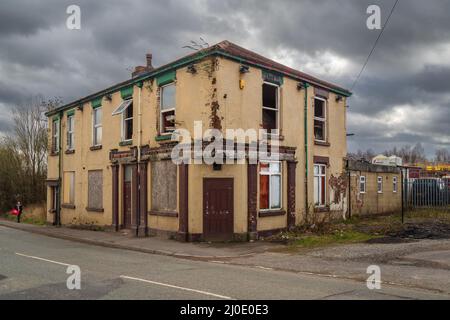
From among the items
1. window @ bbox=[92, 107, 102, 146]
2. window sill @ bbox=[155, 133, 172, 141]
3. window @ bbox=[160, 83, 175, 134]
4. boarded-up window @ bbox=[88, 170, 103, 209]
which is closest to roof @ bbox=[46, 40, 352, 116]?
window @ bbox=[160, 83, 175, 134]

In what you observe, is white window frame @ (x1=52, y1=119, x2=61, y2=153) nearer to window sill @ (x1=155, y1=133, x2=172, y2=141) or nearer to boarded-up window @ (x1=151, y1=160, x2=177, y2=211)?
boarded-up window @ (x1=151, y1=160, x2=177, y2=211)

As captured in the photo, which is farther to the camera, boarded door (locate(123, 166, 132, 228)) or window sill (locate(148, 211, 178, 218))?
boarded door (locate(123, 166, 132, 228))

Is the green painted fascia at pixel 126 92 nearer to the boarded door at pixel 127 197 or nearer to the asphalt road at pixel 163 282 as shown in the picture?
the boarded door at pixel 127 197

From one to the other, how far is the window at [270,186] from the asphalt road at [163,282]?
5550 millimetres

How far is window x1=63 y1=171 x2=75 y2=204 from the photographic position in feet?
83.4

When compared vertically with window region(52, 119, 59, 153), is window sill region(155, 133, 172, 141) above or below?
below

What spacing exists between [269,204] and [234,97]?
446 centimetres

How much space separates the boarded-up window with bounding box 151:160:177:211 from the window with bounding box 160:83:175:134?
1.37 meters

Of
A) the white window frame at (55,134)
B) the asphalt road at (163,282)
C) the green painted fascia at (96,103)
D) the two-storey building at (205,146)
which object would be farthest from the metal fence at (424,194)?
the white window frame at (55,134)

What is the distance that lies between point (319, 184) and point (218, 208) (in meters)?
6.52

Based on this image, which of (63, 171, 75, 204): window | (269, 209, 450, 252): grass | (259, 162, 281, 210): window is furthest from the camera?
(63, 171, 75, 204): window

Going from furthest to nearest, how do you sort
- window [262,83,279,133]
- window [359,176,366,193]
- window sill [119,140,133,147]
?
1. window [359,176,366,193]
2. window sill [119,140,133,147]
3. window [262,83,279,133]
